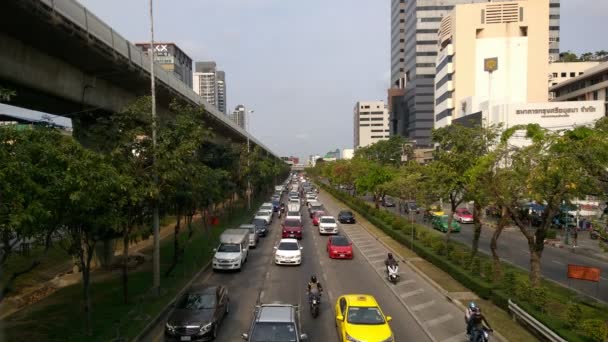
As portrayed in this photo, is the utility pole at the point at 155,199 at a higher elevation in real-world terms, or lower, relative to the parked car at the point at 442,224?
higher

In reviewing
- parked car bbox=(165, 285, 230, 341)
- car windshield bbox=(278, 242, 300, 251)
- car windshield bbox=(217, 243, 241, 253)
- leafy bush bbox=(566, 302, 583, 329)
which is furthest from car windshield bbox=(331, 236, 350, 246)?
leafy bush bbox=(566, 302, 583, 329)

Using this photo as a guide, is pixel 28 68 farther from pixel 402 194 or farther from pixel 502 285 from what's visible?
pixel 402 194

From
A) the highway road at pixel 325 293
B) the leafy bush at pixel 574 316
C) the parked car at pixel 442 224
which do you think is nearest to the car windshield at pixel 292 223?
the highway road at pixel 325 293

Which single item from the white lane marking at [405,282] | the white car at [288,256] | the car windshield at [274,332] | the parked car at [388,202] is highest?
the car windshield at [274,332]

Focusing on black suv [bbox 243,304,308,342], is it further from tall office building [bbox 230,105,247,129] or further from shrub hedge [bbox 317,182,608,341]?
tall office building [bbox 230,105,247,129]

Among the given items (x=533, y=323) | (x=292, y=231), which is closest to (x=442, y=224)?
(x=292, y=231)

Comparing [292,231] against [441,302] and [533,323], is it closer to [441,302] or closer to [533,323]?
[441,302]

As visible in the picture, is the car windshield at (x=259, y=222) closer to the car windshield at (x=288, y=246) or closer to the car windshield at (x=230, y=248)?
the car windshield at (x=288, y=246)

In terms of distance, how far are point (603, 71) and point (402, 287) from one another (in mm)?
65501

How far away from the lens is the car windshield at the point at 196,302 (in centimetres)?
1500

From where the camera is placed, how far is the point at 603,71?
69438 millimetres

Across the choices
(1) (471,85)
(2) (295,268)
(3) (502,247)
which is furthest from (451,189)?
(1) (471,85)

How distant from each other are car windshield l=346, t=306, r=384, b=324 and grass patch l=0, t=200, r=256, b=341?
6.61 m

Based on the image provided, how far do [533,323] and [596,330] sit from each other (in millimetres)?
2644
